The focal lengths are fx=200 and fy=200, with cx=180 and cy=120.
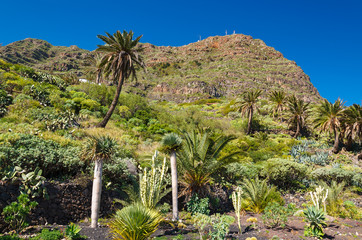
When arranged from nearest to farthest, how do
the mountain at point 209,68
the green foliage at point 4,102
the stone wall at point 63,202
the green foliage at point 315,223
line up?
1. the green foliage at point 315,223
2. the stone wall at point 63,202
3. the green foliage at point 4,102
4. the mountain at point 209,68

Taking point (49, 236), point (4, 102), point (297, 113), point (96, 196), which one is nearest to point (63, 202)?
point (96, 196)

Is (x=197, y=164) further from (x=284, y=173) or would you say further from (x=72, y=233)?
(x=284, y=173)

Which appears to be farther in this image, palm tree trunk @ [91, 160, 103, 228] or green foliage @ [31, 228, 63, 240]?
palm tree trunk @ [91, 160, 103, 228]

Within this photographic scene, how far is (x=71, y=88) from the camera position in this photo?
91.5 ft

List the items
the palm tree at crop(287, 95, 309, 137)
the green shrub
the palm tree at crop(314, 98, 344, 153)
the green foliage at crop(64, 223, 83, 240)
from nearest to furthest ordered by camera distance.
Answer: the green foliage at crop(64, 223, 83, 240)
the green shrub
the palm tree at crop(314, 98, 344, 153)
the palm tree at crop(287, 95, 309, 137)

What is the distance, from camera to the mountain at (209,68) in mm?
92562

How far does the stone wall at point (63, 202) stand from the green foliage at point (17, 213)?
56 centimetres

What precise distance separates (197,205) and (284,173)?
7.84 metres

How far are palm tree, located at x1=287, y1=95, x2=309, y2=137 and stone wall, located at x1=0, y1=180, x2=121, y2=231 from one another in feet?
101

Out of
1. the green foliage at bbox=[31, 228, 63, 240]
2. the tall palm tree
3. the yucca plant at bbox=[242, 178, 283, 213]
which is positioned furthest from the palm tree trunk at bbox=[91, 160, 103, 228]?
the tall palm tree

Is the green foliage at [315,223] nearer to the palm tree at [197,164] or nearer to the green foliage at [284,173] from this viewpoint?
the palm tree at [197,164]

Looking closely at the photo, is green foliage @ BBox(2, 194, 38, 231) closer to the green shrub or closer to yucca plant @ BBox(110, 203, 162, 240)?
yucca plant @ BBox(110, 203, 162, 240)

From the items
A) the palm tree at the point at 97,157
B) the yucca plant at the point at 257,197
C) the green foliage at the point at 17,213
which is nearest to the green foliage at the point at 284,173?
the yucca plant at the point at 257,197

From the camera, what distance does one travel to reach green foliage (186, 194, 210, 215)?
9.38 m
